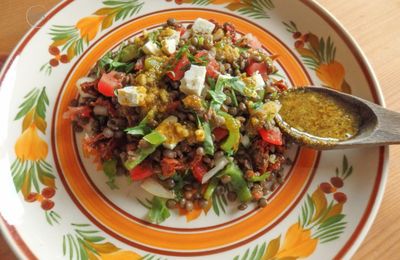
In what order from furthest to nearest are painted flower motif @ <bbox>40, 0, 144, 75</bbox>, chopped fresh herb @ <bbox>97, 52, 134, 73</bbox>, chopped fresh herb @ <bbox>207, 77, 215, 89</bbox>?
painted flower motif @ <bbox>40, 0, 144, 75</bbox> < chopped fresh herb @ <bbox>97, 52, 134, 73</bbox> < chopped fresh herb @ <bbox>207, 77, 215, 89</bbox>

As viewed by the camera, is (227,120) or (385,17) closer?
(227,120)

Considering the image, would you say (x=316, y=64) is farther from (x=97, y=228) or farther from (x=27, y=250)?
(x=27, y=250)

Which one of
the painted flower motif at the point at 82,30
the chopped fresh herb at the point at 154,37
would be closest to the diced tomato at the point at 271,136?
the chopped fresh herb at the point at 154,37

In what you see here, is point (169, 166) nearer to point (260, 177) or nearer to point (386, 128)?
point (260, 177)

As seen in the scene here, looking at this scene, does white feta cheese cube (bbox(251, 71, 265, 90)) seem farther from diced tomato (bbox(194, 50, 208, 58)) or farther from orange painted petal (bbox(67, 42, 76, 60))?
orange painted petal (bbox(67, 42, 76, 60))

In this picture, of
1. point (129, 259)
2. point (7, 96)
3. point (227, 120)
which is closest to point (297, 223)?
point (227, 120)

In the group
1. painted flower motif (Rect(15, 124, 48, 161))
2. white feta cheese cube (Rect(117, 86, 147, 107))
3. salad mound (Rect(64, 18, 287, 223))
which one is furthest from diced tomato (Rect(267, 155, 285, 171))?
painted flower motif (Rect(15, 124, 48, 161))
